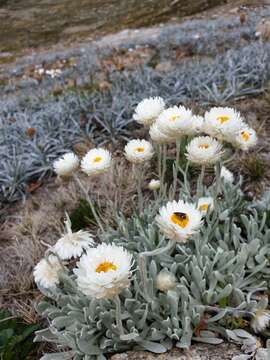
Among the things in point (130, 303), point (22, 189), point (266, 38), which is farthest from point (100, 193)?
point (266, 38)

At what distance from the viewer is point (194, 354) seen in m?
1.84

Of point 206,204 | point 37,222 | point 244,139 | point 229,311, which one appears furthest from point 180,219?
point 37,222

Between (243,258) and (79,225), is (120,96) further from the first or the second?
(243,258)

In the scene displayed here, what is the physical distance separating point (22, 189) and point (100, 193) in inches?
38.6

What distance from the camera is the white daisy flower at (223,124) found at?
184cm

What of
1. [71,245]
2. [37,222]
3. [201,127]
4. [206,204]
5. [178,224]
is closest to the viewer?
[178,224]

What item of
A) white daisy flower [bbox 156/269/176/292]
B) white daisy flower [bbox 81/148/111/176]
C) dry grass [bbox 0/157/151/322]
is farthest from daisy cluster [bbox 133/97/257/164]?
dry grass [bbox 0/157/151/322]

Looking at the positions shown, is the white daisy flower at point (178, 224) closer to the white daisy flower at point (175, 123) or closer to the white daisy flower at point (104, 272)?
the white daisy flower at point (104, 272)

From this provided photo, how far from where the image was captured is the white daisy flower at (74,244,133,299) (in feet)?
4.54

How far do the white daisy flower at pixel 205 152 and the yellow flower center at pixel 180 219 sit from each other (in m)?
0.41

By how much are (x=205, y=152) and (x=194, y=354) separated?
866 mm

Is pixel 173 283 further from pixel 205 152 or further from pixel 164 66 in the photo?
pixel 164 66

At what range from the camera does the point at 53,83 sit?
25.9 feet

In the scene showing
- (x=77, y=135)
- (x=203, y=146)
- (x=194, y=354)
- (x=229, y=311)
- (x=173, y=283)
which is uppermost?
→ (x=203, y=146)
